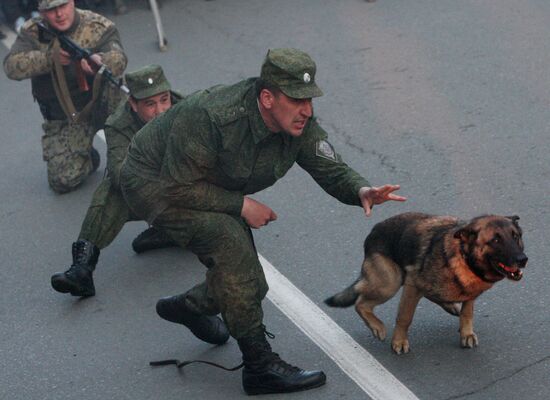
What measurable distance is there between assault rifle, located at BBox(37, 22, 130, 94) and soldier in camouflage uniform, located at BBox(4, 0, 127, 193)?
0.02 meters

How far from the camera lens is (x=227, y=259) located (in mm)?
5055

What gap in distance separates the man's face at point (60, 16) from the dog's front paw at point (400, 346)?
406cm

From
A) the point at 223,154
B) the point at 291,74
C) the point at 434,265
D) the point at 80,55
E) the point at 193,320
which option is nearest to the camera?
the point at 291,74

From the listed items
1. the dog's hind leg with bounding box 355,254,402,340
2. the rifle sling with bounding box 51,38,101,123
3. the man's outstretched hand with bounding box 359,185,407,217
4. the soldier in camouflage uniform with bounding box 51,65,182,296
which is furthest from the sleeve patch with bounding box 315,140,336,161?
the rifle sling with bounding box 51,38,101,123

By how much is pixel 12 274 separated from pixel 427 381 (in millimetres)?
3257

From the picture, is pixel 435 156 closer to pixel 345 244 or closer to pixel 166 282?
pixel 345 244

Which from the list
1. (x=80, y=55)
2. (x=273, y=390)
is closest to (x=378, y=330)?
(x=273, y=390)

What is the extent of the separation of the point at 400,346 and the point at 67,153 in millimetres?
3934

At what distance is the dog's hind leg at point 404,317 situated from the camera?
528 cm

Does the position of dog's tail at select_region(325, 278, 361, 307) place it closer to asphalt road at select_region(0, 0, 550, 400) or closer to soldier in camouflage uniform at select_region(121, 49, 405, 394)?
asphalt road at select_region(0, 0, 550, 400)

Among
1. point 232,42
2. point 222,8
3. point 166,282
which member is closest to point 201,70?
point 232,42

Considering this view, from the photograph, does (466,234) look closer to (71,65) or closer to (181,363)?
(181,363)

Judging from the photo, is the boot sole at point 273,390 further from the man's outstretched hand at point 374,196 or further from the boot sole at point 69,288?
the boot sole at point 69,288

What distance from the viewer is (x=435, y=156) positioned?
26.0 feet
